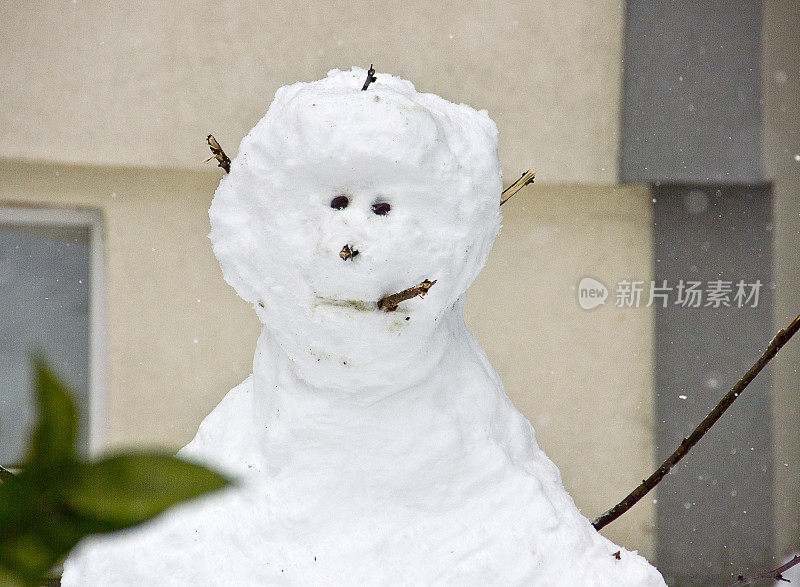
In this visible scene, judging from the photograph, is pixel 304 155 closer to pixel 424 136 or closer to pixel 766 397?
pixel 424 136

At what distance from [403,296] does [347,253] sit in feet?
0.24

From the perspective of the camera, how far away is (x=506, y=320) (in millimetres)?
2250

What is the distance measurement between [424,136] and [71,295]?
1.63 metres

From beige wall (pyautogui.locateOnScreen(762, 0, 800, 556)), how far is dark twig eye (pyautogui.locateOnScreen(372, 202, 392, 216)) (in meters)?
1.78

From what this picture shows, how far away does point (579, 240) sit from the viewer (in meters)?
2.28

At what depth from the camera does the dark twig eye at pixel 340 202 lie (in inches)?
33.3

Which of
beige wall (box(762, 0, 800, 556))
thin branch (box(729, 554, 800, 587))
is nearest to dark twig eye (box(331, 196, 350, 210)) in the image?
thin branch (box(729, 554, 800, 587))

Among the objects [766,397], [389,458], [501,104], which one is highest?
[501,104]

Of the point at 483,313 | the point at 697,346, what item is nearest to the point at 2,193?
the point at 483,313

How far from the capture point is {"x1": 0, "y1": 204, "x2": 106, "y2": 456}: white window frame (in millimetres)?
2113

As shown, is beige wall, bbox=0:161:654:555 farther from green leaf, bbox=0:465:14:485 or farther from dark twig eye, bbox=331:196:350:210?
green leaf, bbox=0:465:14:485

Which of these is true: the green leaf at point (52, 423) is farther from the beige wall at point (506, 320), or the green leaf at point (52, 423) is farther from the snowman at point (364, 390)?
the beige wall at point (506, 320)

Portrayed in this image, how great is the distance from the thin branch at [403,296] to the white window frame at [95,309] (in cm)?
151

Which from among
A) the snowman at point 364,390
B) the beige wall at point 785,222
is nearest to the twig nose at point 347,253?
the snowman at point 364,390
